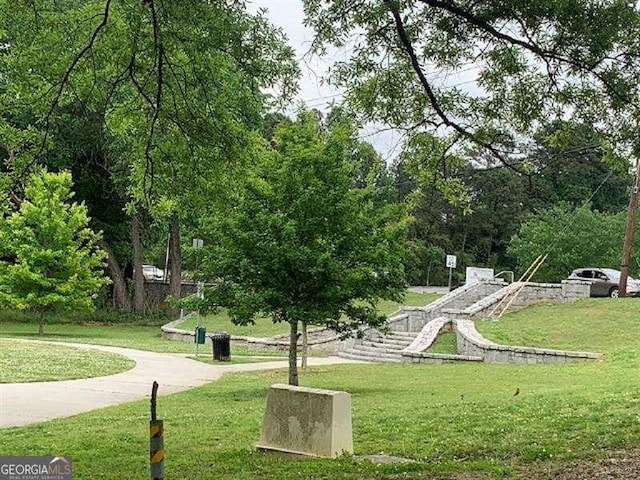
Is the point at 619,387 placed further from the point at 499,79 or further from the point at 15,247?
the point at 15,247

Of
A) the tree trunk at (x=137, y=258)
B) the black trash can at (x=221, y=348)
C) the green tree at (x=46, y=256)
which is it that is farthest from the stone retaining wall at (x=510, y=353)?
the tree trunk at (x=137, y=258)

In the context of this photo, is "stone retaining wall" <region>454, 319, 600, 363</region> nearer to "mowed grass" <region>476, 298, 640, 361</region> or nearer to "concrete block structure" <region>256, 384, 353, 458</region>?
"mowed grass" <region>476, 298, 640, 361</region>

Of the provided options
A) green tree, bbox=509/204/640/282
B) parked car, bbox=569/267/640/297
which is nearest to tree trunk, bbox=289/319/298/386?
parked car, bbox=569/267/640/297

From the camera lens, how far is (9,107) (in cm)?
998

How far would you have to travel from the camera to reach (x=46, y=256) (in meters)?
29.2

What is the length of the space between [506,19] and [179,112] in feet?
13.0

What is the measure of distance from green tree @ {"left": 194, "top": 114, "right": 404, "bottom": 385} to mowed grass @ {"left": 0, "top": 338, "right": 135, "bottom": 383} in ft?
16.0

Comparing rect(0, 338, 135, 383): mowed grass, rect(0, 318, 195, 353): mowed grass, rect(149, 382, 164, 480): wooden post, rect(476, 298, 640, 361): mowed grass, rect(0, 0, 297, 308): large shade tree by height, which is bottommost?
rect(0, 338, 135, 383): mowed grass

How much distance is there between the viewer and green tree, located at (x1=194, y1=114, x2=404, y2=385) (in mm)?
14281

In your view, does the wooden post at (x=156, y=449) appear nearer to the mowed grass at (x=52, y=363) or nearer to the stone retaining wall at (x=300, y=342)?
the mowed grass at (x=52, y=363)

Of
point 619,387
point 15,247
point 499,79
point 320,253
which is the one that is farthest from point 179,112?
point 15,247

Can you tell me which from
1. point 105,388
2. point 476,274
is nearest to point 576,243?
point 476,274

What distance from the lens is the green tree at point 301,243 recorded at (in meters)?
14.3

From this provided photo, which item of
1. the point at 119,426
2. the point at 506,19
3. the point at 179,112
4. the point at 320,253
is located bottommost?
the point at 119,426
